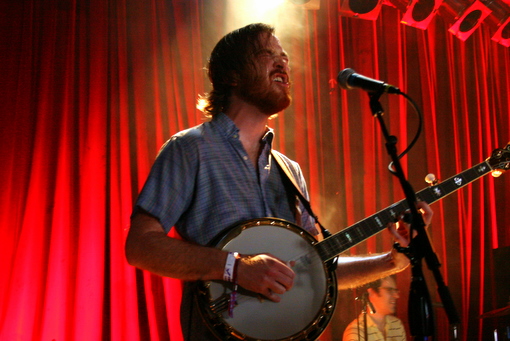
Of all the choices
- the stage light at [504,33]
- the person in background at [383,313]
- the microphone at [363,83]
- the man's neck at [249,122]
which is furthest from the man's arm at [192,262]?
the stage light at [504,33]

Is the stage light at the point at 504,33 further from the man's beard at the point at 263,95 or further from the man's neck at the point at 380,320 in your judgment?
the man's beard at the point at 263,95

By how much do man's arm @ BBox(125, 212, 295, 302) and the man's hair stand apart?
92cm

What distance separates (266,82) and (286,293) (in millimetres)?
1082

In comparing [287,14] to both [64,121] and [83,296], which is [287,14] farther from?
[83,296]

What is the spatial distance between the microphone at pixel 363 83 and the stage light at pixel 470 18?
355cm

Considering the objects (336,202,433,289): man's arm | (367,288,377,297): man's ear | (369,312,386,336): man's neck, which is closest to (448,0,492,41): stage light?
(367,288,377,297): man's ear

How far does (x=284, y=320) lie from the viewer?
2.07 m

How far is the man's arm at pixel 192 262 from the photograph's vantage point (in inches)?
77.4

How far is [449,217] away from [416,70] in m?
1.75

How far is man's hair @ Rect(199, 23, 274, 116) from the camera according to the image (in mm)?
2615

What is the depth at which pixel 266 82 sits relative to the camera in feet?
8.37

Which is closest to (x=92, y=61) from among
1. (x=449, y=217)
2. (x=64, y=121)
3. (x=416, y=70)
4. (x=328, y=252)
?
(x=64, y=121)

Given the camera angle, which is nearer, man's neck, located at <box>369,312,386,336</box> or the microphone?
the microphone

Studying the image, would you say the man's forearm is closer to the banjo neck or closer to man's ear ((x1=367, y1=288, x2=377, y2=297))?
the banjo neck
